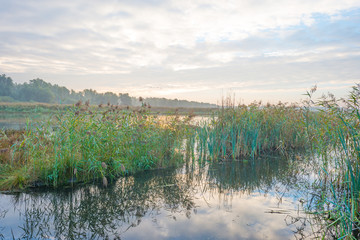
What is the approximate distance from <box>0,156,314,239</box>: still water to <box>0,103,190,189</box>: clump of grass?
1.50ft

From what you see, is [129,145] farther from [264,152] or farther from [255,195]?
[264,152]

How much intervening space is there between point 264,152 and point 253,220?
678 cm

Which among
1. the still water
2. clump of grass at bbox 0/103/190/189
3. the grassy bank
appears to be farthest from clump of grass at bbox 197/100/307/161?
the still water

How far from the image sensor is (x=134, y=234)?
3.91 meters

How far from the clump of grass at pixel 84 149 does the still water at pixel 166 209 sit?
1.50 feet

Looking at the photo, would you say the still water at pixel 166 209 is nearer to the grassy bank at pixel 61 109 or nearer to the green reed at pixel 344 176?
the green reed at pixel 344 176

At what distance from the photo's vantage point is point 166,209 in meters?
4.89

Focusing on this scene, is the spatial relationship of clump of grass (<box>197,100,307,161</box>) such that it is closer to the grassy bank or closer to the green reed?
the grassy bank

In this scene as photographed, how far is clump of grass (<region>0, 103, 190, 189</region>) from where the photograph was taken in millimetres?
5867

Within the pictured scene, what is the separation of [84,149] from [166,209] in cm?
286

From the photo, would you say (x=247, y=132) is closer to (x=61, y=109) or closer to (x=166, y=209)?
(x=166, y=209)

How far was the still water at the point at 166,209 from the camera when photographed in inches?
156

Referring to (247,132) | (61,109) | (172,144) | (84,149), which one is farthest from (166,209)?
(247,132)

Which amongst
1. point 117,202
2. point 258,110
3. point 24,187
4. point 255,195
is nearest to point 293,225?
point 255,195
